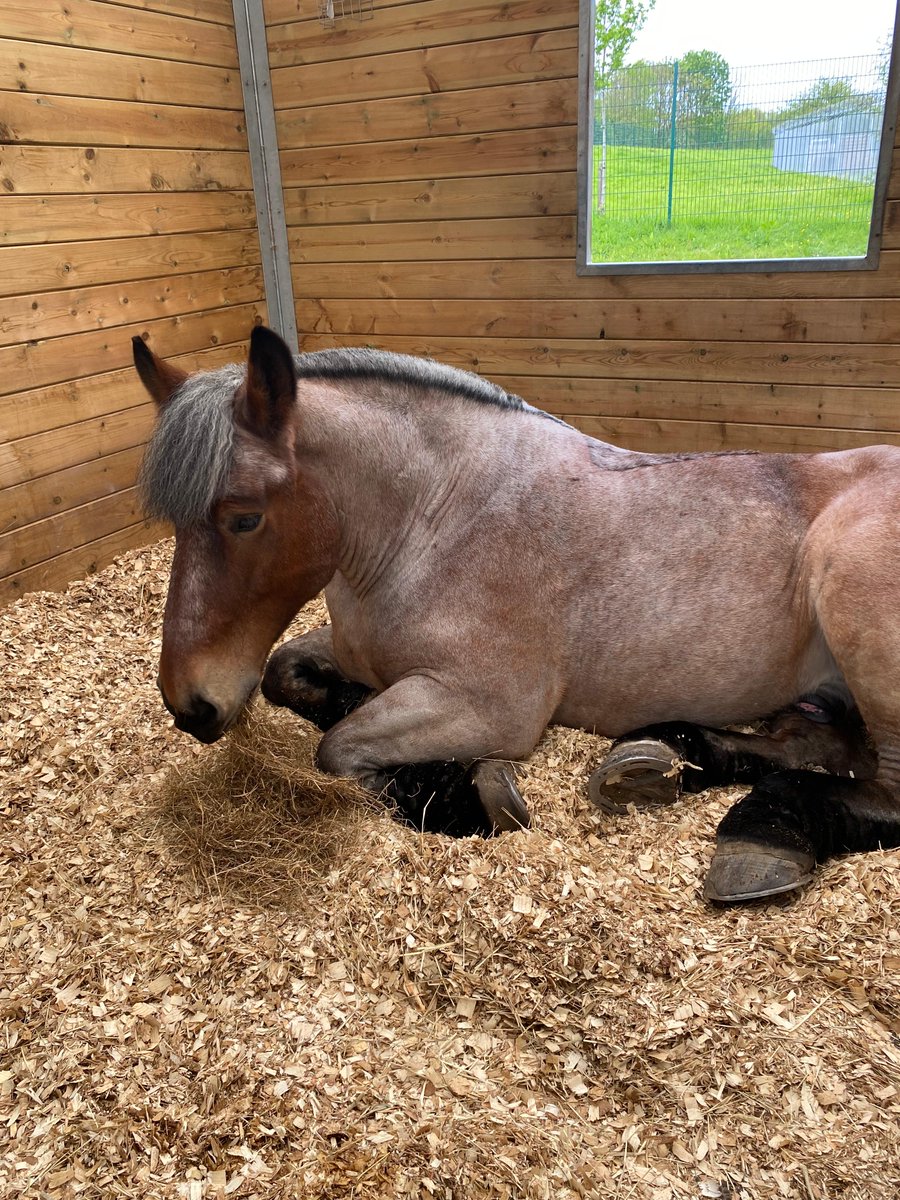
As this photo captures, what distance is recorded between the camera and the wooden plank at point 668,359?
419cm

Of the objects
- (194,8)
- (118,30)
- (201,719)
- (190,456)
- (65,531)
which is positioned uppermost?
(194,8)

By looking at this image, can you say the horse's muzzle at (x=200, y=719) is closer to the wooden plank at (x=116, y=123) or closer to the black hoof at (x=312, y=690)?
the black hoof at (x=312, y=690)

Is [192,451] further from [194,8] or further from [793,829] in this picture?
[194,8]

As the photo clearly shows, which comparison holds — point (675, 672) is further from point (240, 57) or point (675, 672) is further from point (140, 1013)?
point (240, 57)

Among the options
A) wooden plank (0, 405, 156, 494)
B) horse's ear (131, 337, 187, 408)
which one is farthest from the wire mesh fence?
horse's ear (131, 337, 187, 408)

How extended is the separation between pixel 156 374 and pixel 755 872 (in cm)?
215

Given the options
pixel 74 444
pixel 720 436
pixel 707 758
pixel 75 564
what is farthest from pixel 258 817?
pixel 720 436

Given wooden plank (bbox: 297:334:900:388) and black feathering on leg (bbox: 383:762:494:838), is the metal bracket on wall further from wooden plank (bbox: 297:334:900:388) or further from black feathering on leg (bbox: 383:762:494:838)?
black feathering on leg (bbox: 383:762:494:838)

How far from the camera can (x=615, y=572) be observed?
255 cm

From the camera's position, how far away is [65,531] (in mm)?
4312

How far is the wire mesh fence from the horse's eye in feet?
11.0

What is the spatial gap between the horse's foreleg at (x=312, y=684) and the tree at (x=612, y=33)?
3.47m

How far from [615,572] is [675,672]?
368 millimetres

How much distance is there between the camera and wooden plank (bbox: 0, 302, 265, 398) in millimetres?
3984
